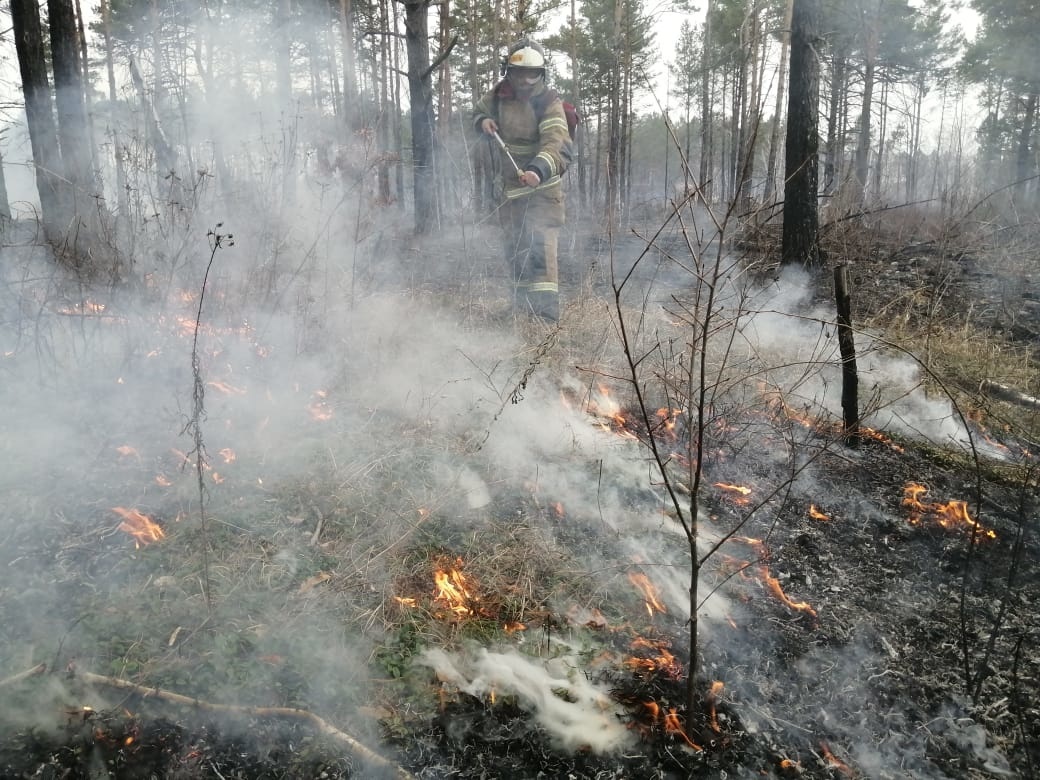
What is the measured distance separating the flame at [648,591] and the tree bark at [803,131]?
224 inches

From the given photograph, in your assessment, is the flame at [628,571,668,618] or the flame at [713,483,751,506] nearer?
the flame at [628,571,668,618]

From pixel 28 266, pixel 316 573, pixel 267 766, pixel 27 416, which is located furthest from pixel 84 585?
pixel 28 266

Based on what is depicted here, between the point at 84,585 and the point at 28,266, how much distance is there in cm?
238

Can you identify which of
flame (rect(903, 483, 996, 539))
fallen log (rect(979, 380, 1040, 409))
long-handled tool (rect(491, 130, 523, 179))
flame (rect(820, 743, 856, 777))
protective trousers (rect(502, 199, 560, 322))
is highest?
long-handled tool (rect(491, 130, 523, 179))

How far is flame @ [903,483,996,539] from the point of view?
11.2ft

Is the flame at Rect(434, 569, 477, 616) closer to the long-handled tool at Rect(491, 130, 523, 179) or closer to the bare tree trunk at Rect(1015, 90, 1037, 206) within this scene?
the long-handled tool at Rect(491, 130, 523, 179)

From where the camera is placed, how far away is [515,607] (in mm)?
2686

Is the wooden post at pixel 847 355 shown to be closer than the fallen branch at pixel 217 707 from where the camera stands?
No

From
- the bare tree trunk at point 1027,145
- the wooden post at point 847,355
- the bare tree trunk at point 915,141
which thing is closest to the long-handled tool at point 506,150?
the wooden post at point 847,355

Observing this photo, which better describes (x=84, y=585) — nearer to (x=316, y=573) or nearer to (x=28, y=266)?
(x=316, y=573)

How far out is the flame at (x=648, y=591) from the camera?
2781mm

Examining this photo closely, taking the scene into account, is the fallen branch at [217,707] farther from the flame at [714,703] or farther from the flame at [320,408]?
the flame at [320,408]

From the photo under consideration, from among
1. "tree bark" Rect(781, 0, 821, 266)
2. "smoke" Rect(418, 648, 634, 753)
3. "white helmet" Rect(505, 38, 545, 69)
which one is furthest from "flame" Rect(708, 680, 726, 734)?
"tree bark" Rect(781, 0, 821, 266)

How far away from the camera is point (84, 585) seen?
2535 mm
